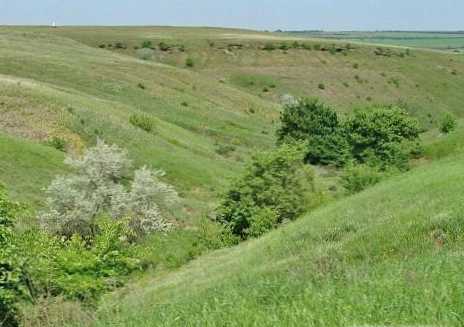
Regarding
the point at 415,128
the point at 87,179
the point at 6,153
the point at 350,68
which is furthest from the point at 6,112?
the point at 350,68

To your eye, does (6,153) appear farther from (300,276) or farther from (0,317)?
(300,276)

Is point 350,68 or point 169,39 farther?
point 169,39

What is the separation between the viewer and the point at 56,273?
16359 mm

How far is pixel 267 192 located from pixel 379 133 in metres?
19.7

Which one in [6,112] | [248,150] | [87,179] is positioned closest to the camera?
[87,179]

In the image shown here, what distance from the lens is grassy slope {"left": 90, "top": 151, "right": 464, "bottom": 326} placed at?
766 centimetres

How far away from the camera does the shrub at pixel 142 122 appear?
5288 centimetres

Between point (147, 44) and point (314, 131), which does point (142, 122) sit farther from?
point (147, 44)

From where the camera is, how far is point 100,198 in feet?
103

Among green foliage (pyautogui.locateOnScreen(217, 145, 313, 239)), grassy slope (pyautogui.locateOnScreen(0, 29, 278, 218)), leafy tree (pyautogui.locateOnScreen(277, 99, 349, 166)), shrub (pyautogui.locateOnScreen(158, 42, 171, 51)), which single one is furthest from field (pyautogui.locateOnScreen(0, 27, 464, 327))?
green foliage (pyautogui.locateOnScreen(217, 145, 313, 239))

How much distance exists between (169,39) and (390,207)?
118 metres

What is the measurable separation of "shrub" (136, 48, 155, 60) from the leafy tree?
56.3 metres

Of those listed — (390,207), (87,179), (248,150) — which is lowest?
(248,150)

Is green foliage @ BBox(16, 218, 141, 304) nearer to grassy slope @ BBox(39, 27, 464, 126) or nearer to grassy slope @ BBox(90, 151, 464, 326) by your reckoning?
grassy slope @ BBox(90, 151, 464, 326)
